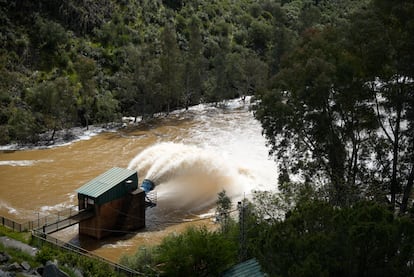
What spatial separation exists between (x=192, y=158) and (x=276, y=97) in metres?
15.6

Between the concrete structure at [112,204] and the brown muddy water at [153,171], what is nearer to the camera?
the concrete structure at [112,204]

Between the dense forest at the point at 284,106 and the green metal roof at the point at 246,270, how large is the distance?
0.73 m

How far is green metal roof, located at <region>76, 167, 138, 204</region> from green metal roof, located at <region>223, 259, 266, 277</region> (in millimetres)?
13965

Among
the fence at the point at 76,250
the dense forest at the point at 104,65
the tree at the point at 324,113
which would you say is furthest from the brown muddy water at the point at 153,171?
the tree at the point at 324,113

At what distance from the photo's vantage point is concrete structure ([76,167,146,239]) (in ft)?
118

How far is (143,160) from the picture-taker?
50250mm

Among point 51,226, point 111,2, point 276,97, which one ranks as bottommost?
point 51,226

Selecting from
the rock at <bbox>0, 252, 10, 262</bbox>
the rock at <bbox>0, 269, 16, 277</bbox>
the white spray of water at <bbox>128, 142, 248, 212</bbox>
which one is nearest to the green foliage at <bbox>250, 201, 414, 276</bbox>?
the rock at <bbox>0, 269, 16, 277</bbox>

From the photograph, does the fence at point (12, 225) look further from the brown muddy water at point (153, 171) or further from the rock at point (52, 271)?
the rock at point (52, 271)

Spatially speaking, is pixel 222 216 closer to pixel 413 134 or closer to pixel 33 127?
pixel 413 134

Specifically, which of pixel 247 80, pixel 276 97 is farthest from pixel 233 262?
pixel 247 80

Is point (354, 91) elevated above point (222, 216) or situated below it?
above

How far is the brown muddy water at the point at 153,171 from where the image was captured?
126 ft

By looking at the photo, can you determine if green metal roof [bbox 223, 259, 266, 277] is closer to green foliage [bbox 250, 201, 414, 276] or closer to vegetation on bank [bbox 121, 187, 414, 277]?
vegetation on bank [bbox 121, 187, 414, 277]
